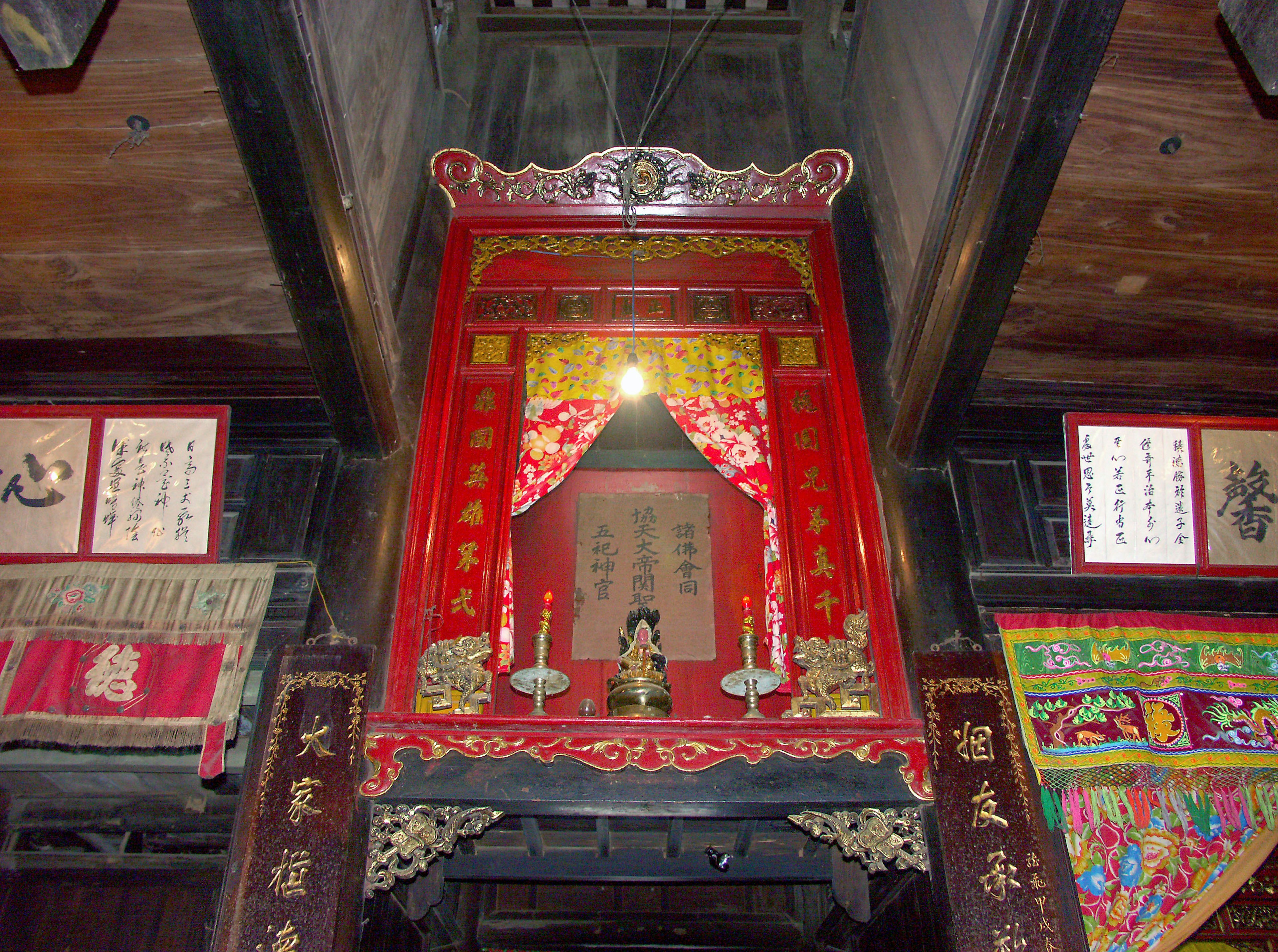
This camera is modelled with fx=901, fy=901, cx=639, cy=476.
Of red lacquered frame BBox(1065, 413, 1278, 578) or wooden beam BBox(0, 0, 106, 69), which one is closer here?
wooden beam BBox(0, 0, 106, 69)

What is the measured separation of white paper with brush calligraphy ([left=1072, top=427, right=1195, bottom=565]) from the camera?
3.96m

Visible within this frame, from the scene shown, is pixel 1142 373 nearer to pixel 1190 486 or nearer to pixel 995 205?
pixel 1190 486

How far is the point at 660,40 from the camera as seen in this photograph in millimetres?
7184

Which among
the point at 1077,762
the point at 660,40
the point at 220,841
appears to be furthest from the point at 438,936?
the point at 660,40

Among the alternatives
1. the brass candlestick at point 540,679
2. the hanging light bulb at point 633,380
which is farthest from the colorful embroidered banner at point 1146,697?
the hanging light bulb at point 633,380

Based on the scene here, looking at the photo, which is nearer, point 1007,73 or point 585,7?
point 1007,73

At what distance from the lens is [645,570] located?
5.60 meters

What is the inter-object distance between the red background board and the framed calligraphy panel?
0.05 meters

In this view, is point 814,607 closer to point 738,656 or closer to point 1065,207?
point 738,656

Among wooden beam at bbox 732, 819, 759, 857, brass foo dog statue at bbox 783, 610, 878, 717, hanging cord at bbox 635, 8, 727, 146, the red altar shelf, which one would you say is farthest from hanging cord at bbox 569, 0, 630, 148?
wooden beam at bbox 732, 819, 759, 857

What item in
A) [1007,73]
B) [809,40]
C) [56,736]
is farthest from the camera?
[809,40]

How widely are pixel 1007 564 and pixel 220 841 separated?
13.4ft

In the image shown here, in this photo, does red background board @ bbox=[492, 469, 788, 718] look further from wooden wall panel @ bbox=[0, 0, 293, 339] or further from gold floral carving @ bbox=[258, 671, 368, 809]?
wooden wall panel @ bbox=[0, 0, 293, 339]

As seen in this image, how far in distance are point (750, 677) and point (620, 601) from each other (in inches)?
67.0
